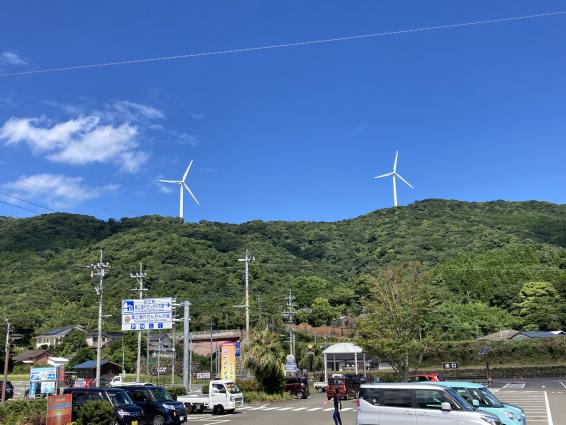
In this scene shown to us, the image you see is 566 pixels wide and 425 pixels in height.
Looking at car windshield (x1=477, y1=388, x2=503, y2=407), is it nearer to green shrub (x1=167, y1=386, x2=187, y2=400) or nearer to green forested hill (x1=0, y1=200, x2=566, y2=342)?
green shrub (x1=167, y1=386, x2=187, y2=400)

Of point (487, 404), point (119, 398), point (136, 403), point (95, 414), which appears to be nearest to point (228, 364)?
point (136, 403)

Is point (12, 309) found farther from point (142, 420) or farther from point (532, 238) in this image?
point (532, 238)

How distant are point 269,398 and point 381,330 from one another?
382 inches

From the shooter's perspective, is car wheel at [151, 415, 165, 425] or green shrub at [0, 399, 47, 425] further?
car wheel at [151, 415, 165, 425]

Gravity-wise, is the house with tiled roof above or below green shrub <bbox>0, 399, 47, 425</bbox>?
above

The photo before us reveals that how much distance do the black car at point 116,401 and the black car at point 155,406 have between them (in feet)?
3.19

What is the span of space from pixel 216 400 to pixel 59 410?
13.5 m

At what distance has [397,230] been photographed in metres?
143

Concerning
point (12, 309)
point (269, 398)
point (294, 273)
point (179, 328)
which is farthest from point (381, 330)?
point (294, 273)

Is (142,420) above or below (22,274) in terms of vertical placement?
below

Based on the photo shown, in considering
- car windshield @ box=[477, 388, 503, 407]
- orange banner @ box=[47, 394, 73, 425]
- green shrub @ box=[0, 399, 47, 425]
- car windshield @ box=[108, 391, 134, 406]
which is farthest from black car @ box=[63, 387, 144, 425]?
car windshield @ box=[477, 388, 503, 407]

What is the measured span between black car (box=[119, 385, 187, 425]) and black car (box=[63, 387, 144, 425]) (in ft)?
3.19

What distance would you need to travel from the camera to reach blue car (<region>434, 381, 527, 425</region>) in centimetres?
1715

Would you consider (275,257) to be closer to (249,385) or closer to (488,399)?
(249,385)
